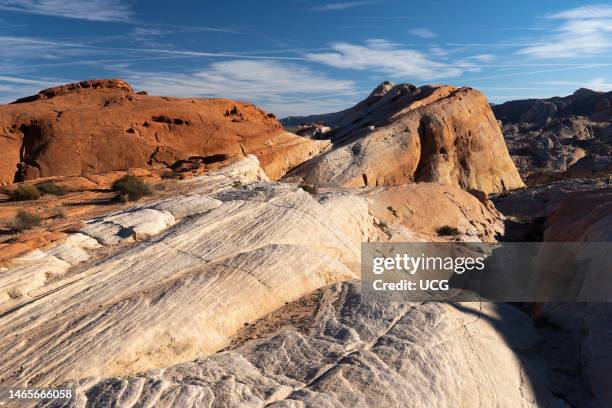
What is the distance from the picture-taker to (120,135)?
70.8 ft

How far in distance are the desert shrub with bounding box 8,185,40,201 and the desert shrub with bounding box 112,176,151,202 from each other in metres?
2.40

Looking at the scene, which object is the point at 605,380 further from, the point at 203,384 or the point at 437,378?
the point at 203,384

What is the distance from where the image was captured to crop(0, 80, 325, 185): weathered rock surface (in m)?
20.6

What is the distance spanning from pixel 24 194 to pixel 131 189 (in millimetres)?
3470

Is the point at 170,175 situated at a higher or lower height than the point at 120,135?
lower

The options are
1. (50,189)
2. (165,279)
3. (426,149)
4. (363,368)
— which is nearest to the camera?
(363,368)

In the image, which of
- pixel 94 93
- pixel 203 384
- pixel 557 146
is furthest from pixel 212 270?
pixel 557 146

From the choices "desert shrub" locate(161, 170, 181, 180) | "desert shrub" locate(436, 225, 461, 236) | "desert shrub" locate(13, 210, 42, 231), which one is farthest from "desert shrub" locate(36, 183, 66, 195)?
"desert shrub" locate(436, 225, 461, 236)

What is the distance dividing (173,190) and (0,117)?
11762 millimetres

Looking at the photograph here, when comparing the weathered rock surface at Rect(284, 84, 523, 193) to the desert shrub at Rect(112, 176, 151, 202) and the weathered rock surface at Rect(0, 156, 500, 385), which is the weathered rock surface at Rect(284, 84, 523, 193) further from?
the weathered rock surface at Rect(0, 156, 500, 385)

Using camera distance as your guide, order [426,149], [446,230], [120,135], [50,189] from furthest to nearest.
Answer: [426,149] < [120,135] < [446,230] < [50,189]

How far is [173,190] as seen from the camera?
1598 cm

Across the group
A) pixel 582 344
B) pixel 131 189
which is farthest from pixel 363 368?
pixel 131 189

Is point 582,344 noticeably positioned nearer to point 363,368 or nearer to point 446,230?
point 363,368
